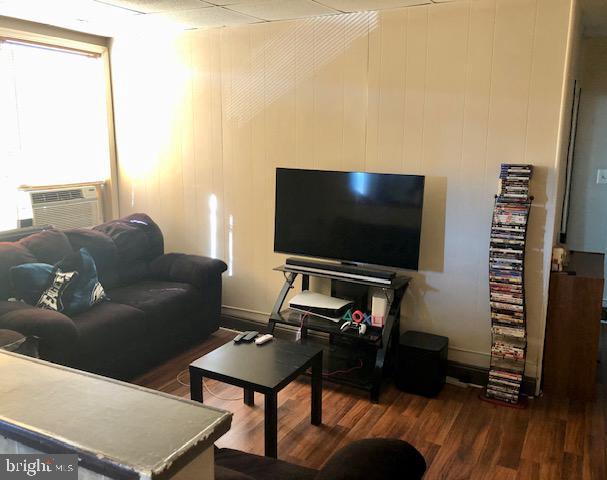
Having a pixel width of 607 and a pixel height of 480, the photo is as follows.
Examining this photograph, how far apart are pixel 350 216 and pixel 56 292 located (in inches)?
74.9

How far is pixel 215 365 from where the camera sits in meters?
2.83

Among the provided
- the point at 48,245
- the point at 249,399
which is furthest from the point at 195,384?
the point at 48,245

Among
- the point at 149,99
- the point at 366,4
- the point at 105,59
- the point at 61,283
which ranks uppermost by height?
the point at 366,4

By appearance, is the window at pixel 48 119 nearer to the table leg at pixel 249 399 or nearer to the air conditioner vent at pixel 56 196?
the air conditioner vent at pixel 56 196

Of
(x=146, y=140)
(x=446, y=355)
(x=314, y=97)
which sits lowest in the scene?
(x=446, y=355)

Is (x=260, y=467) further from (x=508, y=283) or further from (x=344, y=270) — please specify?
(x=508, y=283)

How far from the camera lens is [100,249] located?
4.02 metres

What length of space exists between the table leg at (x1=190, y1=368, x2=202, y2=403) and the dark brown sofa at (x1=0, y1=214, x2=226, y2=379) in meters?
0.73

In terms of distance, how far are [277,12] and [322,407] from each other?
257 centimetres

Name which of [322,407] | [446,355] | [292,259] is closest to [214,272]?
[292,259]

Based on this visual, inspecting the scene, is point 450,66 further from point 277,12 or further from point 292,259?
point 292,259

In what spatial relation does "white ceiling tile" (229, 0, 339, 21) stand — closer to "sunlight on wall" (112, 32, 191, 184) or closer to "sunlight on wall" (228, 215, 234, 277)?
"sunlight on wall" (112, 32, 191, 184)

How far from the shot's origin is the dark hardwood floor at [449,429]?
8.95ft

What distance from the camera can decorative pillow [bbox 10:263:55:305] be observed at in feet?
10.8
